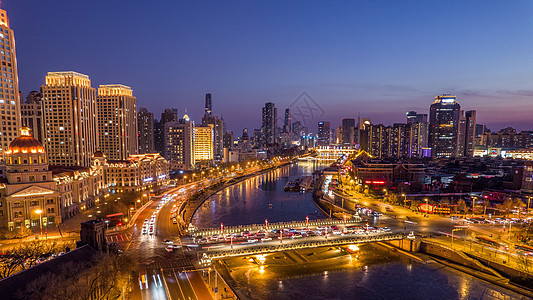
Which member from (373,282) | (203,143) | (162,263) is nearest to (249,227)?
(162,263)

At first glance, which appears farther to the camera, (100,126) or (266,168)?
(266,168)

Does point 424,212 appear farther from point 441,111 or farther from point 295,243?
point 441,111

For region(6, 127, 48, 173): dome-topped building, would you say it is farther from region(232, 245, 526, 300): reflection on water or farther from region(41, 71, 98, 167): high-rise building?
region(232, 245, 526, 300): reflection on water

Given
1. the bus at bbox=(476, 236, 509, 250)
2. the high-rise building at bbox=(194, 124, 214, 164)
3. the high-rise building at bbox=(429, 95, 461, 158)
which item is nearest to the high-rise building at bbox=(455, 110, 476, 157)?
the high-rise building at bbox=(429, 95, 461, 158)

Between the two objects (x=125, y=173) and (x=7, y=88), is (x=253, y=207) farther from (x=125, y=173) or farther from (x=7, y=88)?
(x=7, y=88)

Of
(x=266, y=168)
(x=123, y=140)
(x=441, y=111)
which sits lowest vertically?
(x=266, y=168)

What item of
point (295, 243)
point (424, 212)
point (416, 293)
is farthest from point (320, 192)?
point (416, 293)
